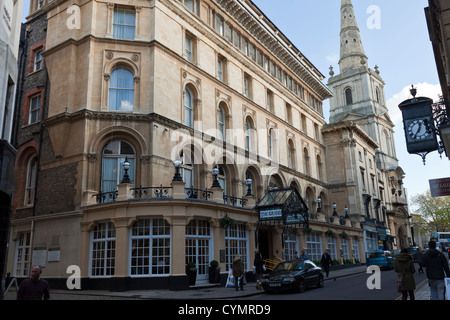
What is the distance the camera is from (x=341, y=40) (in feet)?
240

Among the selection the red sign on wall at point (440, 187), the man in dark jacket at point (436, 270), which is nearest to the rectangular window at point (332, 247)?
the red sign on wall at point (440, 187)

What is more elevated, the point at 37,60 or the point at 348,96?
the point at 348,96

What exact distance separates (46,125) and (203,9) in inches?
563

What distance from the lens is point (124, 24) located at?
24.7 meters

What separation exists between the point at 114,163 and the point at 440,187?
16.7m

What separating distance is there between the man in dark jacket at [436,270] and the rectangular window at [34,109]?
2385cm

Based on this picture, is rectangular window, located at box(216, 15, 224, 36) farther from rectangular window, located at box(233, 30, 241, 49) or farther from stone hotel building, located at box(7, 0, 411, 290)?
rectangular window, located at box(233, 30, 241, 49)

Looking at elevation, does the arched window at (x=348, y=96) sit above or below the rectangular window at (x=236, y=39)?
above

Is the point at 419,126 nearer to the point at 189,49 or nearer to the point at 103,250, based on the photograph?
the point at 103,250

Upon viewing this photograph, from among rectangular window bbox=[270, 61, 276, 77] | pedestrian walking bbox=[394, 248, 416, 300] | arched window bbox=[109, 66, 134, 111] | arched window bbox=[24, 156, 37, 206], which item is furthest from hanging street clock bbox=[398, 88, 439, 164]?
rectangular window bbox=[270, 61, 276, 77]

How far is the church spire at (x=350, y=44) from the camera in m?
70.7

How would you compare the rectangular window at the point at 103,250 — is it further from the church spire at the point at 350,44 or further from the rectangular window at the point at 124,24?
the church spire at the point at 350,44

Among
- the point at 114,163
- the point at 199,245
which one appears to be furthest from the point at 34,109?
the point at 199,245
